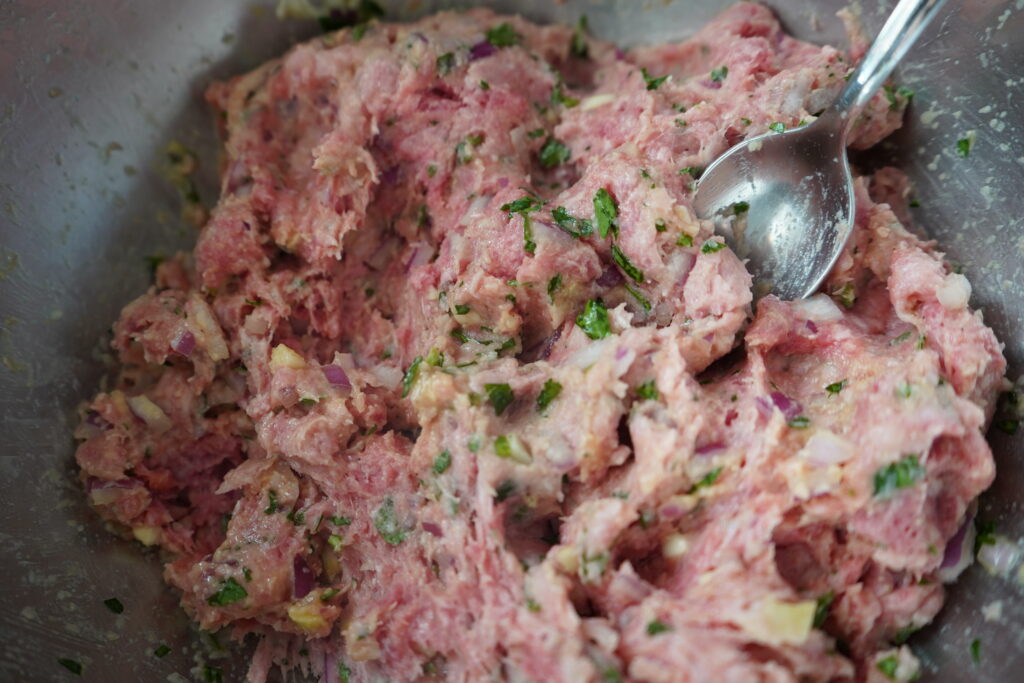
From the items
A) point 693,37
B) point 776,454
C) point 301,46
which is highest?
point 301,46

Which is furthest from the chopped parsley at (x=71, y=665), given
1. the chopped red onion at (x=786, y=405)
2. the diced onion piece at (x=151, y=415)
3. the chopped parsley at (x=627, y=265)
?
the chopped red onion at (x=786, y=405)

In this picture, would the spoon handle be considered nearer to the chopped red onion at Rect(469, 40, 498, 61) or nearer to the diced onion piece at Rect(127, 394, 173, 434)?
the chopped red onion at Rect(469, 40, 498, 61)

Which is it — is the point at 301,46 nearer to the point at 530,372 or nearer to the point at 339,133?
the point at 339,133

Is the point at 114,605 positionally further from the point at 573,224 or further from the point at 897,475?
the point at 897,475

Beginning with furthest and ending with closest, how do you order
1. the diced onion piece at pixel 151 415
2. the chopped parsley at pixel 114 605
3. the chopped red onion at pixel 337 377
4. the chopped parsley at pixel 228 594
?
the diced onion piece at pixel 151 415, the chopped red onion at pixel 337 377, the chopped parsley at pixel 114 605, the chopped parsley at pixel 228 594

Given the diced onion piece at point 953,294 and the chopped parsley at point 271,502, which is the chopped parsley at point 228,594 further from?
the diced onion piece at point 953,294

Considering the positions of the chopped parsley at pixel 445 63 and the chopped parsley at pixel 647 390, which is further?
the chopped parsley at pixel 445 63

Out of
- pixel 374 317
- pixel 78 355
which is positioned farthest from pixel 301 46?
pixel 78 355
